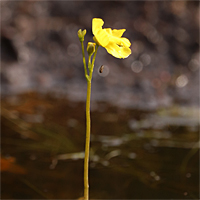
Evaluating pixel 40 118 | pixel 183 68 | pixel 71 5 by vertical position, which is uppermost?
pixel 71 5

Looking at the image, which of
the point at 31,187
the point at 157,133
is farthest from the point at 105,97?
the point at 31,187

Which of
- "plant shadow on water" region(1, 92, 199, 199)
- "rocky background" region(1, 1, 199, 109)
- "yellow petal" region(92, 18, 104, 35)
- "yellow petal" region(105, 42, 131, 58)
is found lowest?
"plant shadow on water" region(1, 92, 199, 199)

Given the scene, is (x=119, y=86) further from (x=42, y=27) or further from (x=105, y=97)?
(x=42, y=27)

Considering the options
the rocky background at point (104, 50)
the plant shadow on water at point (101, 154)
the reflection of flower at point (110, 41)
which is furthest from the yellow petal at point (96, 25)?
the rocky background at point (104, 50)

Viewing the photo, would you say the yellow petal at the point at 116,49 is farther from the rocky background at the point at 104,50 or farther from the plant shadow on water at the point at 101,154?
the rocky background at the point at 104,50

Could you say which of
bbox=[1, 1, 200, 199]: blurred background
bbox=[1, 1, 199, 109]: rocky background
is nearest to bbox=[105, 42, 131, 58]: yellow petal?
bbox=[1, 1, 200, 199]: blurred background

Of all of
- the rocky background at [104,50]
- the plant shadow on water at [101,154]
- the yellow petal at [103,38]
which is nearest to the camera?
the yellow petal at [103,38]

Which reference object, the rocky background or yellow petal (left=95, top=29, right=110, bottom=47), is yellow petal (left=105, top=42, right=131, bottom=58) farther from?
the rocky background
